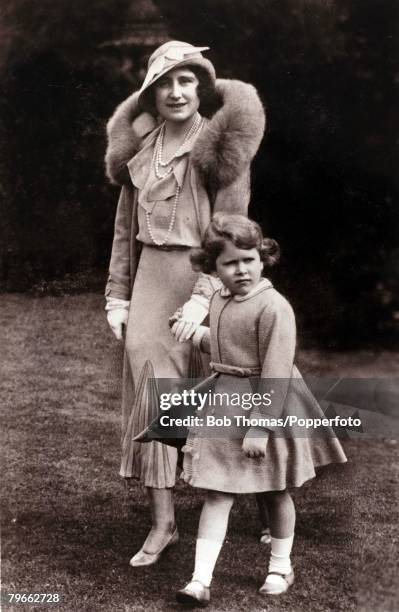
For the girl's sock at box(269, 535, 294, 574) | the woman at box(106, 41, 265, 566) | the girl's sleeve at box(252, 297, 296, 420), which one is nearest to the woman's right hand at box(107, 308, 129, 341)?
the woman at box(106, 41, 265, 566)

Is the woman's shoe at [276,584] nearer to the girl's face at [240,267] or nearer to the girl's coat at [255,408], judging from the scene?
the girl's coat at [255,408]

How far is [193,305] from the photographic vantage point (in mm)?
2662

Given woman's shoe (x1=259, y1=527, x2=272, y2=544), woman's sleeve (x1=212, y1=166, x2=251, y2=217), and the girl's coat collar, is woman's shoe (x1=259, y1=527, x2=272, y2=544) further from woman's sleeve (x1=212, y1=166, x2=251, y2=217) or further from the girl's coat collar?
woman's sleeve (x1=212, y1=166, x2=251, y2=217)

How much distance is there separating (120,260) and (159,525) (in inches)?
36.1

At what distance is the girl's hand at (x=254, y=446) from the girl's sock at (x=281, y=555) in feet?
1.05

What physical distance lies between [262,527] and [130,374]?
2.32 feet

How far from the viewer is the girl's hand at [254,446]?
2424 mm

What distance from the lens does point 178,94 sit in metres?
2.68

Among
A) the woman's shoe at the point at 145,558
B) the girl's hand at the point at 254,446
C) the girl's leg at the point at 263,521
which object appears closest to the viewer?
the girl's hand at the point at 254,446

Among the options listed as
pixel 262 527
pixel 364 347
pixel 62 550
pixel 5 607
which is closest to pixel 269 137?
pixel 364 347

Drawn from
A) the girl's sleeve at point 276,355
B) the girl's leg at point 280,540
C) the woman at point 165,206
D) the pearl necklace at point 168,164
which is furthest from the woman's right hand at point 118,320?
the girl's leg at point 280,540

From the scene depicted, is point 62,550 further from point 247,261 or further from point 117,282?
point 247,261

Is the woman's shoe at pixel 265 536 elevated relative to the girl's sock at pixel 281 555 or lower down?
lower down

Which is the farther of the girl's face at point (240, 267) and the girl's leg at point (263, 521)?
the girl's leg at point (263, 521)
